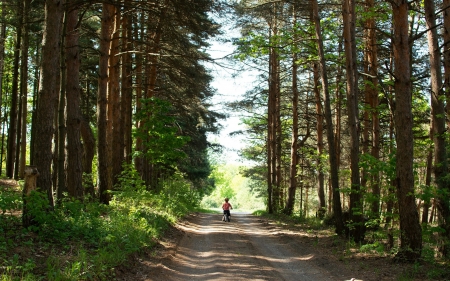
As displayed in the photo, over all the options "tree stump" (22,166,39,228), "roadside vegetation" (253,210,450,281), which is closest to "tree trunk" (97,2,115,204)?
"tree stump" (22,166,39,228)

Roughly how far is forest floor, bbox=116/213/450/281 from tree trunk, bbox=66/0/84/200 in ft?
10.3

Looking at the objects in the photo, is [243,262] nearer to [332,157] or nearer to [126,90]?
[332,157]

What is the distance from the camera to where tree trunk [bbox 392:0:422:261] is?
9.21 m

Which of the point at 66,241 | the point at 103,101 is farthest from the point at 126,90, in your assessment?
the point at 66,241

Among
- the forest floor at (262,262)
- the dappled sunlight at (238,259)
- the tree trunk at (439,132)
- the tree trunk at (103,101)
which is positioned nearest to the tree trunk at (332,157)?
the forest floor at (262,262)

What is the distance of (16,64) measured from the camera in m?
22.3

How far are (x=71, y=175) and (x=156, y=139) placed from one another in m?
5.51

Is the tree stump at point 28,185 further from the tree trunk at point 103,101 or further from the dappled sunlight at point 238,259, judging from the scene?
the tree trunk at point 103,101

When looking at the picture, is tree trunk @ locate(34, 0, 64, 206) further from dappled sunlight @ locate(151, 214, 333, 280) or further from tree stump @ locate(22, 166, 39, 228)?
dappled sunlight @ locate(151, 214, 333, 280)

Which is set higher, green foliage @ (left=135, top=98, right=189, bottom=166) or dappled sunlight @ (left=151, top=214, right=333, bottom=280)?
green foliage @ (left=135, top=98, right=189, bottom=166)

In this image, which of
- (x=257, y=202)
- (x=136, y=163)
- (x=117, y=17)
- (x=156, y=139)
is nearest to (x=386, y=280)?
(x=156, y=139)

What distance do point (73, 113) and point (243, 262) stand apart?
644cm

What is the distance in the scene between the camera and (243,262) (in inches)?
387

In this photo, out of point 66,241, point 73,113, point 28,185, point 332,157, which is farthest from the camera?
point 332,157
